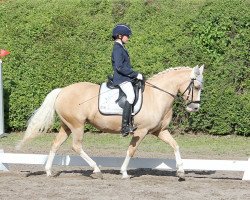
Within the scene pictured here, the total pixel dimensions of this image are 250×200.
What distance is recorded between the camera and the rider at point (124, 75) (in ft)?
34.6

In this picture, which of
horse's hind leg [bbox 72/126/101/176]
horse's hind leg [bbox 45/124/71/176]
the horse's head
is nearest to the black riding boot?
horse's hind leg [bbox 72/126/101/176]

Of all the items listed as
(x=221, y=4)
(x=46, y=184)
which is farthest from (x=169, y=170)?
(x=221, y=4)

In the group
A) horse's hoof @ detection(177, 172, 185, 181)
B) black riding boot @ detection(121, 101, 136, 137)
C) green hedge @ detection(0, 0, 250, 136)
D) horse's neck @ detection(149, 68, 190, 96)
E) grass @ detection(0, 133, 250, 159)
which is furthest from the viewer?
green hedge @ detection(0, 0, 250, 136)

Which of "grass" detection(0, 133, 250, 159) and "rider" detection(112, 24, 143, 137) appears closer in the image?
"rider" detection(112, 24, 143, 137)

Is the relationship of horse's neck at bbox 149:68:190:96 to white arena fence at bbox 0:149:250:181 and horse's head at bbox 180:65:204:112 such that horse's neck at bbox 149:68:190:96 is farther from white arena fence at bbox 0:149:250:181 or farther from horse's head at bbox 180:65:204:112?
white arena fence at bbox 0:149:250:181

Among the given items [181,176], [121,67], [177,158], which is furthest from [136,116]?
[181,176]

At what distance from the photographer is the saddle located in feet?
35.0

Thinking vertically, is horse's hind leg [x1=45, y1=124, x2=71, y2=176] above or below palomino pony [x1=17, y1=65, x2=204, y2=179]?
below

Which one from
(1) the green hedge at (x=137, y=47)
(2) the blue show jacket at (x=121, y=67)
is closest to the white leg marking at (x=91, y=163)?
(2) the blue show jacket at (x=121, y=67)

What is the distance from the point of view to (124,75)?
10.6 metres

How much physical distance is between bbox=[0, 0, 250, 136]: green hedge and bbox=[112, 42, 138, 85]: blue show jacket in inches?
213

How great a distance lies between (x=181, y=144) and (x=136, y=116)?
16.1 ft

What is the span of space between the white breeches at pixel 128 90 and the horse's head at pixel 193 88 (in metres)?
0.84

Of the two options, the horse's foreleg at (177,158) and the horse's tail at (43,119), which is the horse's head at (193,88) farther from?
the horse's tail at (43,119)
